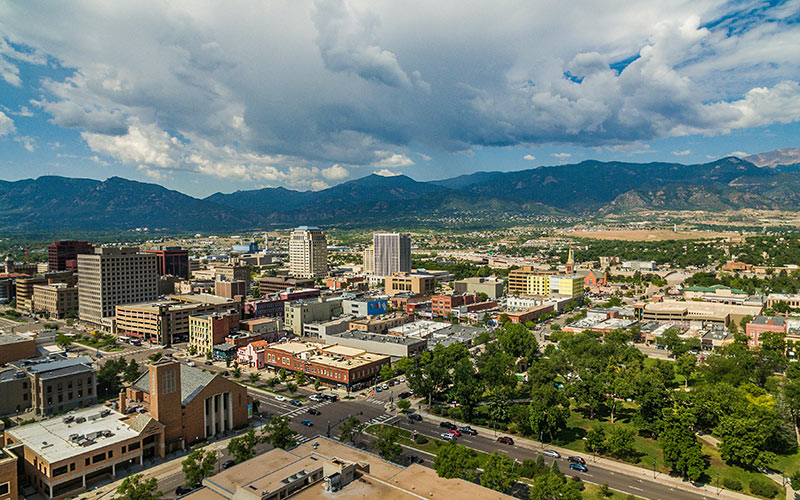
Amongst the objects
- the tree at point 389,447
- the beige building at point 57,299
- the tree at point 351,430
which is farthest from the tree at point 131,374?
the beige building at point 57,299

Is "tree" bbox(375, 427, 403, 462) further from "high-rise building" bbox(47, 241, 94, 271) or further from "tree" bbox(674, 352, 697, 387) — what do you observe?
"high-rise building" bbox(47, 241, 94, 271)

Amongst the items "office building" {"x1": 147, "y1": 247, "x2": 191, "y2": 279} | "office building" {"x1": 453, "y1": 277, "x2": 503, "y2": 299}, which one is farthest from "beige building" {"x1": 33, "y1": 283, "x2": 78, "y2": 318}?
"office building" {"x1": 453, "y1": 277, "x2": 503, "y2": 299}

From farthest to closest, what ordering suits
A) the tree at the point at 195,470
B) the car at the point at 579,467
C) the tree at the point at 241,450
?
→ the car at the point at 579,467 < the tree at the point at 241,450 < the tree at the point at 195,470

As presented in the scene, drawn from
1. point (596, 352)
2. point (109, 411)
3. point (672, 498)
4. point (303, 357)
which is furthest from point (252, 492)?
point (596, 352)

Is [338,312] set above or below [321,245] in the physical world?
below

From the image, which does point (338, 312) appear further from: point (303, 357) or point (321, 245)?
point (321, 245)

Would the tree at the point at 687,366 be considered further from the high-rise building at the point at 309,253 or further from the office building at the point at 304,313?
the high-rise building at the point at 309,253

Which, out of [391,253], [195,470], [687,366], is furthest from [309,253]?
[195,470]
